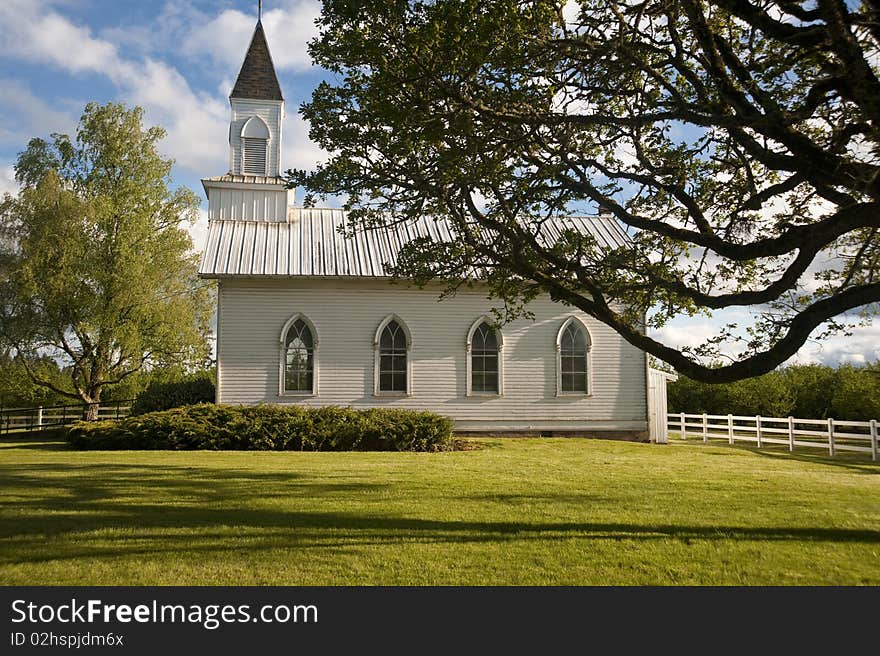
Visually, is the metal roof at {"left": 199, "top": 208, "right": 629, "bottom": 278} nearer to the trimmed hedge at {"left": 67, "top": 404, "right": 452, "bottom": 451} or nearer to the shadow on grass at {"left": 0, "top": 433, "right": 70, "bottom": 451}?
the trimmed hedge at {"left": 67, "top": 404, "right": 452, "bottom": 451}

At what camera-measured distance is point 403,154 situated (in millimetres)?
9953

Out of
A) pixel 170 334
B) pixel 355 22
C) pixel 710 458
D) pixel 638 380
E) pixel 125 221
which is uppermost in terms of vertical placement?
pixel 125 221

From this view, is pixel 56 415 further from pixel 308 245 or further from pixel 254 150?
pixel 308 245

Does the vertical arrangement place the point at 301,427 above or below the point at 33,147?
below

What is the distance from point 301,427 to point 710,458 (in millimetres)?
11252

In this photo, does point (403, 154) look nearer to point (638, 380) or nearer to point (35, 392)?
point (638, 380)

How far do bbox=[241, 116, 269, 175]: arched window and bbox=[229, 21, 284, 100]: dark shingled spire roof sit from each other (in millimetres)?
1058

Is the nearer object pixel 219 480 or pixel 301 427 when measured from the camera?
pixel 219 480

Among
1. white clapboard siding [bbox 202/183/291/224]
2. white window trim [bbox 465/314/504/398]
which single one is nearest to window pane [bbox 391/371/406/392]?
white window trim [bbox 465/314/504/398]

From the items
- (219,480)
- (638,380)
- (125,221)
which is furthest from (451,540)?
(125,221)

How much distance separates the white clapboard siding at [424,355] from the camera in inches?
895

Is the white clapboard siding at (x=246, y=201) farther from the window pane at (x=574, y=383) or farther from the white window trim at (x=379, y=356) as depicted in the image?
the window pane at (x=574, y=383)

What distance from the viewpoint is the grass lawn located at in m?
6.44

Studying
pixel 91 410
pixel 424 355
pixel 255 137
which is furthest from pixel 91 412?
pixel 424 355
